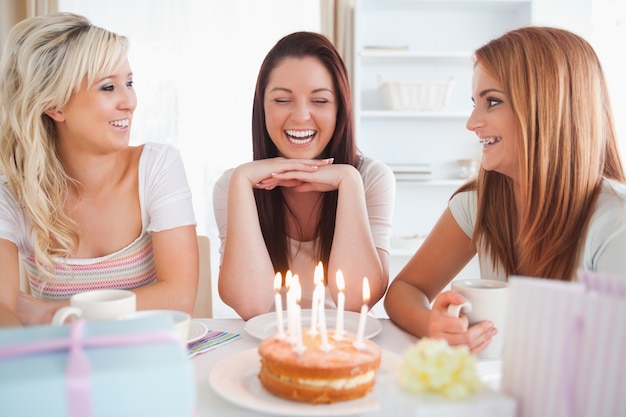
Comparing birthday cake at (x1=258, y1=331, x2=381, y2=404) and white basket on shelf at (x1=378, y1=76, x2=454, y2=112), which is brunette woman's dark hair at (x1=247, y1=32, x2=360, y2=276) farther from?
white basket on shelf at (x1=378, y1=76, x2=454, y2=112)

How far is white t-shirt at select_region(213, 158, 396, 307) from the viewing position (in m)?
1.98

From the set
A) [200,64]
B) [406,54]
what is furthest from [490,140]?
[200,64]

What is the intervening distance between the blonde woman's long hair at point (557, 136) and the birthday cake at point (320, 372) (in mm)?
689

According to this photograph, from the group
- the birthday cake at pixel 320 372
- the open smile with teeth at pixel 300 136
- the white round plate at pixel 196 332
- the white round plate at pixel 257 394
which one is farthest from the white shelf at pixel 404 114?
the birthday cake at pixel 320 372

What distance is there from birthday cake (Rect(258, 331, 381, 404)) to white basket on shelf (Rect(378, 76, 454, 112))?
3.06m

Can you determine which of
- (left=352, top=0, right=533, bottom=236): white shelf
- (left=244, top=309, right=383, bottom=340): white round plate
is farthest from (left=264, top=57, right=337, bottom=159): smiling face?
(left=352, top=0, right=533, bottom=236): white shelf

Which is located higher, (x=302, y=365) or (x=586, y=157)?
(x=586, y=157)

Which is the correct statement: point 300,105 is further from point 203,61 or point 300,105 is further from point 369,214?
point 203,61

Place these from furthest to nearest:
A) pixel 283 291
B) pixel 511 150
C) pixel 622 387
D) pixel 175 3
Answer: pixel 175 3, pixel 283 291, pixel 511 150, pixel 622 387

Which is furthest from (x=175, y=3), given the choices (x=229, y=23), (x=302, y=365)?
(x=302, y=365)

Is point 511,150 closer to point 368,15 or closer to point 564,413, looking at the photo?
point 564,413

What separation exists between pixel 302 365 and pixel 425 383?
0.28 metres

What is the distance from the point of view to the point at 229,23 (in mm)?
4043

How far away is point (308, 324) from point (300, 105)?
0.85m
